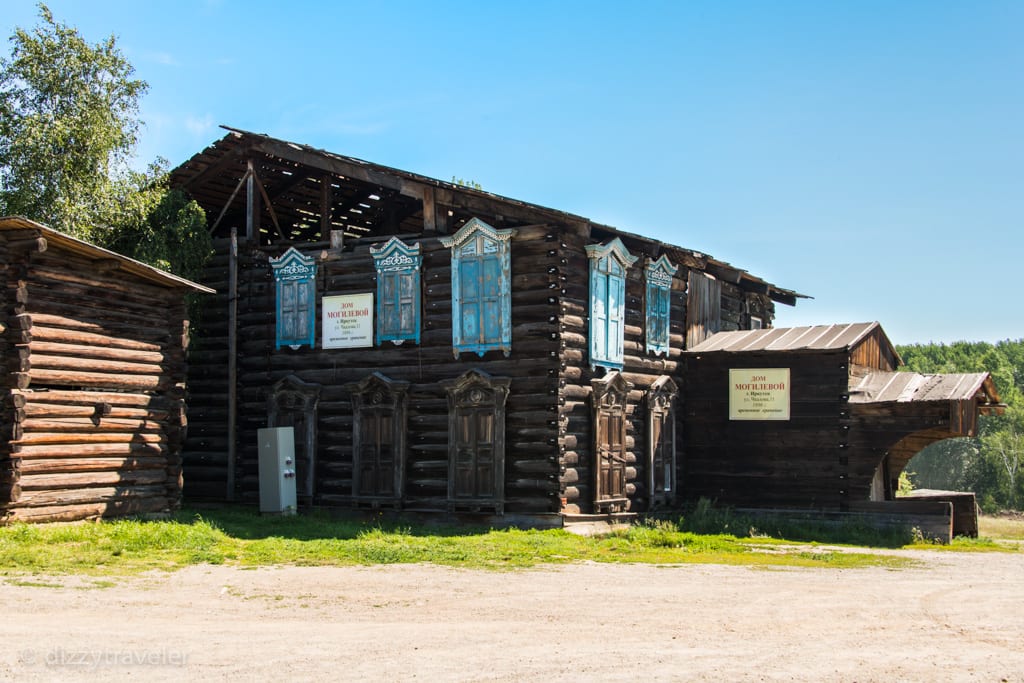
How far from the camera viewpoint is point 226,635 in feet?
31.6

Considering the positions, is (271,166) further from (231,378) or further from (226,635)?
(226,635)

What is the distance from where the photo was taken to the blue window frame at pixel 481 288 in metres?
19.6

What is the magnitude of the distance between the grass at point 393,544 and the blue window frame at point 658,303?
12.9ft

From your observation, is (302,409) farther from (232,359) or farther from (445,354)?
(445,354)

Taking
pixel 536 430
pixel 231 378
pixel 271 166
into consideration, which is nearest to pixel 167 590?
pixel 536 430

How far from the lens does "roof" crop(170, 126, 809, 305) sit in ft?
67.5

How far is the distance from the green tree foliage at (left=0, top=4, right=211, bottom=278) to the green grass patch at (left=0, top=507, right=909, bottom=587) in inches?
289

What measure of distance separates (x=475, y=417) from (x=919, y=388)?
8881 millimetres

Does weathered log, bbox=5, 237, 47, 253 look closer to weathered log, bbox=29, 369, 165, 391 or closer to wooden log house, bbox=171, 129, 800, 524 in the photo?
weathered log, bbox=29, 369, 165, 391

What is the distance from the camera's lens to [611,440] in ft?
67.0

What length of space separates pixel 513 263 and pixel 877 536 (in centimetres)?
843

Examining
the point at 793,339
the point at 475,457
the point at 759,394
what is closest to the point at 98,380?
the point at 475,457

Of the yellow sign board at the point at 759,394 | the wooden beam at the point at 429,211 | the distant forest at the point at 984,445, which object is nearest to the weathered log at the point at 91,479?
the wooden beam at the point at 429,211

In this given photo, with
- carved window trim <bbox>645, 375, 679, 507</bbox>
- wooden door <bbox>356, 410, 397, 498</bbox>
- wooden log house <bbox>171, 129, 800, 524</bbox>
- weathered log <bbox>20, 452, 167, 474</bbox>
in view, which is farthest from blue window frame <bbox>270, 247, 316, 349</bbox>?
carved window trim <bbox>645, 375, 679, 507</bbox>
